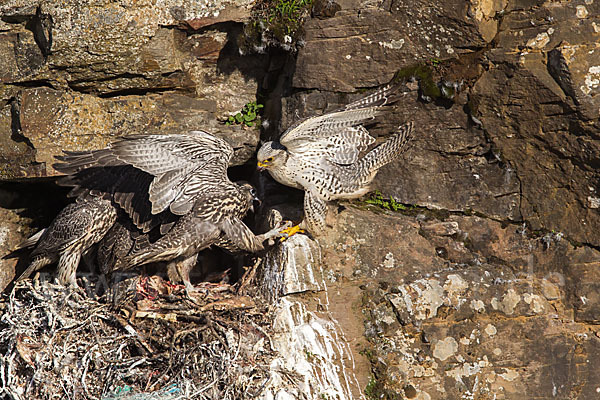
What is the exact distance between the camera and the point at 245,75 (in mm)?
7027

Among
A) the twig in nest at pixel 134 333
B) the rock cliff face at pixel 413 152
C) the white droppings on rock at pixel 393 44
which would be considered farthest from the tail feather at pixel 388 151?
the twig in nest at pixel 134 333

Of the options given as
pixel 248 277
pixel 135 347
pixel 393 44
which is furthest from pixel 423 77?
pixel 135 347

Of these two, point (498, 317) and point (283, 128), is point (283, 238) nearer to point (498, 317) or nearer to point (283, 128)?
point (283, 128)

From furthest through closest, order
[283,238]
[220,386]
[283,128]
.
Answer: [283,128] < [283,238] < [220,386]

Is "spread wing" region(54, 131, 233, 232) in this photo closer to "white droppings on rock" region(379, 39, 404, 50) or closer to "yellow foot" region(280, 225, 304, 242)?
"yellow foot" region(280, 225, 304, 242)

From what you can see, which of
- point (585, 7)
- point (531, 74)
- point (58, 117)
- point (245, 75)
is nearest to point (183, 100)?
point (245, 75)

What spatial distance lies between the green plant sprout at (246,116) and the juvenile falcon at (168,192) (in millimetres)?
631

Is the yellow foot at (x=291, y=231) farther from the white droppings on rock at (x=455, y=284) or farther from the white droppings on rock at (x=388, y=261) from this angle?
the white droppings on rock at (x=455, y=284)

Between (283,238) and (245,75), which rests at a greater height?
(245,75)

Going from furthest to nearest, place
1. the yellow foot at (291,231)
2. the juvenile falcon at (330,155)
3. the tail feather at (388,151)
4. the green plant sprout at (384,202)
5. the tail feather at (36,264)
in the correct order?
the tail feather at (36,264), the green plant sprout at (384,202), the tail feather at (388,151), the yellow foot at (291,231), the juvenile falcon at (330,155)

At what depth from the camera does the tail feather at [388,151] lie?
6.38 m

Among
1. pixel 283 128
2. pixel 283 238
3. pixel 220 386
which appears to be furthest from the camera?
pixel 283 128

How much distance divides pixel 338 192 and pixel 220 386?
1861 millimetres

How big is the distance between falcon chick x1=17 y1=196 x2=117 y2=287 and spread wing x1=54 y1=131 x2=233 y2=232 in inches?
6.2
